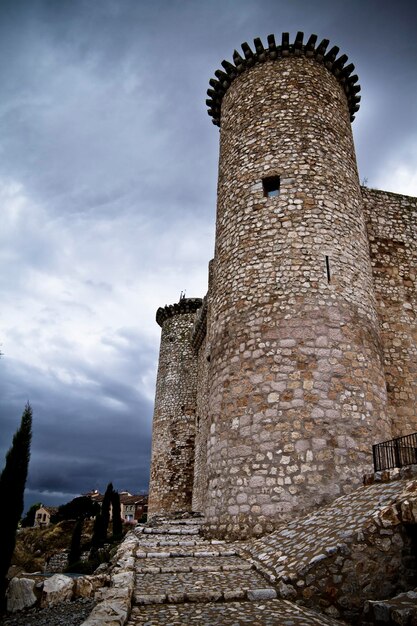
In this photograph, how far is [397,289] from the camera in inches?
471

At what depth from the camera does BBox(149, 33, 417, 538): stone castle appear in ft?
27.0

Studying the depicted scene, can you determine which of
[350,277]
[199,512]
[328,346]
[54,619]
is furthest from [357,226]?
[199,512]

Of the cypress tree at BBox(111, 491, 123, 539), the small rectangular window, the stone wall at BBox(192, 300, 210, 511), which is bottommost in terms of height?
the cypress tree at BBox(111, 491, 123, 539)

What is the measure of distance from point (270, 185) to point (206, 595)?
350 inches

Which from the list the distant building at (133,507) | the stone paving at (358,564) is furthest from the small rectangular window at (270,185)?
the distant building at (133,507)

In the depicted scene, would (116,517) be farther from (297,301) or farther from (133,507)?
(133,507)

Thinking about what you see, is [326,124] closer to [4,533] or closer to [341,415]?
[341,415]

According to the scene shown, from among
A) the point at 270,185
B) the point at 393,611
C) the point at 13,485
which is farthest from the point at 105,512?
the point at 393,611

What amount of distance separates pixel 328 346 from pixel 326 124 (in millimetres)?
6089

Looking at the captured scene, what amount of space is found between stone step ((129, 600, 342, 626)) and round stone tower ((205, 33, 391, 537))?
12.1 feet

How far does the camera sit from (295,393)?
858 cm

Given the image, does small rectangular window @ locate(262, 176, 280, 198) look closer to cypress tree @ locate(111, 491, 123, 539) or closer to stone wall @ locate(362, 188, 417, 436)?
stone wall @ locate(362, 188, 417, 436)

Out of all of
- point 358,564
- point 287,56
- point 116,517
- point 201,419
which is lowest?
point 116,517

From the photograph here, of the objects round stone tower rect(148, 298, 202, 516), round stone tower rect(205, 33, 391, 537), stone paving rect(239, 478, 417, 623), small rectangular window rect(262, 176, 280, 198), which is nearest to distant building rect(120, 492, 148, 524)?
round stone tower rect(148, 298, 202, 516)
